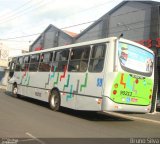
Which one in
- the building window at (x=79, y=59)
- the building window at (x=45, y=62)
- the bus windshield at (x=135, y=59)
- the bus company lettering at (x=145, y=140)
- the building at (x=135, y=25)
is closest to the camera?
the bus company lettering at (x=145, y=140)

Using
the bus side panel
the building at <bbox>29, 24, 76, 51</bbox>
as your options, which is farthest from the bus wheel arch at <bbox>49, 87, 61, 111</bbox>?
the building at <bbox>29, 24, 76, 51</bbox>

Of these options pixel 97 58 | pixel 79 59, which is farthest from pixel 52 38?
pixel 97 58

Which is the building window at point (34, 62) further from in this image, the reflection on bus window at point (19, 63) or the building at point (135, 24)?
the building at point (135, 24)

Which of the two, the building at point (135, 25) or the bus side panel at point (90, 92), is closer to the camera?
the bus side panel at point (90, 92)

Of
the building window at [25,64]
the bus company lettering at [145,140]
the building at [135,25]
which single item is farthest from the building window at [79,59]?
the building at [135,25]

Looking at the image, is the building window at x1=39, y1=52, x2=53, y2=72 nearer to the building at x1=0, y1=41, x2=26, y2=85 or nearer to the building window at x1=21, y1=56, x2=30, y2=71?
the building window at x1=21, y1=56, x2=30, y2=71

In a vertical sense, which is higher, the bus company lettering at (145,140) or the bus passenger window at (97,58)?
the bus passenger window at (97,58)

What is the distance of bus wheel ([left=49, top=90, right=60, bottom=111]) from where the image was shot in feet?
49.9

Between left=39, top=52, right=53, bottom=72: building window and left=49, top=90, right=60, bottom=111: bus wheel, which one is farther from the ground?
left=39, top=52, right=53, bottom=72: building window

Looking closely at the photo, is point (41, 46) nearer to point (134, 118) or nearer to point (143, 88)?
point (134, 118)

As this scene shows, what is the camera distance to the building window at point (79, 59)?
13.4 metres

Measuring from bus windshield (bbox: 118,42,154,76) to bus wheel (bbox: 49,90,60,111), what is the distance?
13.9ft

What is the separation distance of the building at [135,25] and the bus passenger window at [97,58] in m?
7.88

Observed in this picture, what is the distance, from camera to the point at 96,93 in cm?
1224
